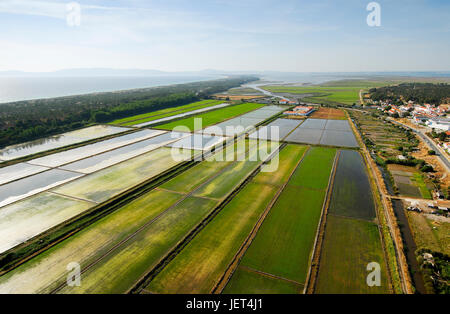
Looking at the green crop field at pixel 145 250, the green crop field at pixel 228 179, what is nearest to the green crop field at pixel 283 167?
the green crop field at pixel 228 179

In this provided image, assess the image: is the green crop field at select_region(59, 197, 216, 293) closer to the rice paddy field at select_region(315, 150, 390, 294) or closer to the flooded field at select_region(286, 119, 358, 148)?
the rice paddy field at select_region(315, 150, 390, 294)

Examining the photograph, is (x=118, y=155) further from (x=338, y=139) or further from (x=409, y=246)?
(x=338, y=139)

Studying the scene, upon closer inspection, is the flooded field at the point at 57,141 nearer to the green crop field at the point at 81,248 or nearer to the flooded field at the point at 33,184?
the flooded field at the point at 33,184

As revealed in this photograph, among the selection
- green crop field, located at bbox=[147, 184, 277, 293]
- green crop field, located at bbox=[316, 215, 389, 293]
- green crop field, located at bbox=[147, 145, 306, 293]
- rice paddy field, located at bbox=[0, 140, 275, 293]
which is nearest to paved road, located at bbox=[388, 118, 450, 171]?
green crop field, located at bbox=[316, 215, 389, 293]

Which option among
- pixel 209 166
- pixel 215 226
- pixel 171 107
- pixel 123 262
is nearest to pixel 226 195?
pixel 215 226
